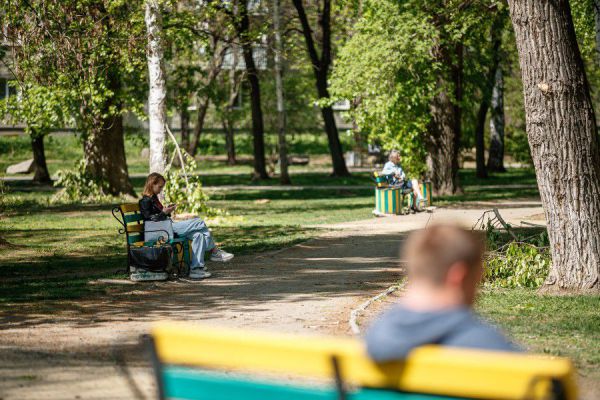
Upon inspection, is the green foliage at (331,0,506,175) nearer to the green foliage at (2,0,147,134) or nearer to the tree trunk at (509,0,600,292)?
the green foliage at (2,0,147,134)

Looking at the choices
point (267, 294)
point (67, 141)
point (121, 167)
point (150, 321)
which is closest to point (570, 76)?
point (267, 294)

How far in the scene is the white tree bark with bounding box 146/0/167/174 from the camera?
1847 cm

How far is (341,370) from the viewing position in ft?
12.1

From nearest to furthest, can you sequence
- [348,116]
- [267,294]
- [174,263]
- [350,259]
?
[267,294] → [174,263] → [350,259] → [348,116]

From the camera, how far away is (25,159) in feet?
166

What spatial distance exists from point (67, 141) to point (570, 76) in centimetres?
4815

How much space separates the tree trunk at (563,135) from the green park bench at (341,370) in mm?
7615

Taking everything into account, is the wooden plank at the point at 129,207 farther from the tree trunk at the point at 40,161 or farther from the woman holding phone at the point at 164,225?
the tree trunk at the point at 40,161

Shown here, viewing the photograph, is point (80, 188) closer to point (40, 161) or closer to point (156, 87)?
point (40, 161)

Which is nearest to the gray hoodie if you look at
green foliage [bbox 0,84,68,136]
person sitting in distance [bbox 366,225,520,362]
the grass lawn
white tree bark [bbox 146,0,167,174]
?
person sitting in distance [bbox 366,225,520,362]

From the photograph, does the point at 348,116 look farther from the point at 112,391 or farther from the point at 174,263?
the point at 112,391

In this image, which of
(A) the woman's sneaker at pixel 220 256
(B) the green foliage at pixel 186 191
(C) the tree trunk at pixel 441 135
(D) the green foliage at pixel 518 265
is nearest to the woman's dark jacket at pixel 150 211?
(A) the woman's sneaker at pixel 220 256

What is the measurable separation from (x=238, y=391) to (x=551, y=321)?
614 centimetres

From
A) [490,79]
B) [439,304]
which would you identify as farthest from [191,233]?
[490,79]
